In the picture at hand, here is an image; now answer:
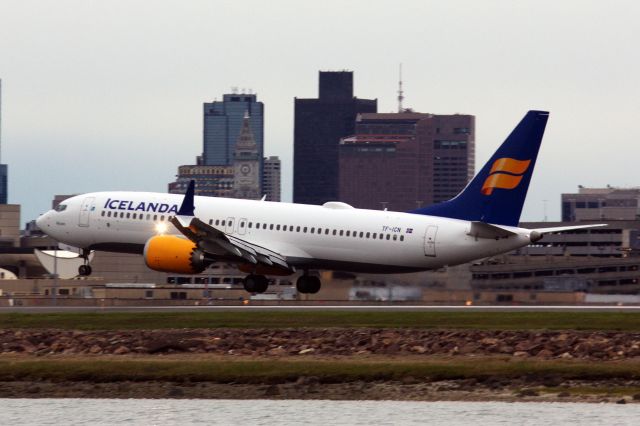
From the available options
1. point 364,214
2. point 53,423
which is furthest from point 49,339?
point 364,214

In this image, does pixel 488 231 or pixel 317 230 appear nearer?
pixel 488 231

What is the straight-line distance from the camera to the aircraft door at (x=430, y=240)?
69938 millimetres

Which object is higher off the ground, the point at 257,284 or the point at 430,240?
the point at 430,240

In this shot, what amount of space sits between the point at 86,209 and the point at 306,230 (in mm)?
12529

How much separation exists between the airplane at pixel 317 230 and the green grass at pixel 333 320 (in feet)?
26.1

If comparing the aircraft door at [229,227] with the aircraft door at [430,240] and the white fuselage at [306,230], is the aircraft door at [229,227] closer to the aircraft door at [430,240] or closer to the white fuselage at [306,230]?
the white fuselage at [306,230]

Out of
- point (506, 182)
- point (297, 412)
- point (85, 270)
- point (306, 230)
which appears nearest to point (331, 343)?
point (297, 412)

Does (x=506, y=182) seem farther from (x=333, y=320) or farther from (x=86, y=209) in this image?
(x=86, y=209)

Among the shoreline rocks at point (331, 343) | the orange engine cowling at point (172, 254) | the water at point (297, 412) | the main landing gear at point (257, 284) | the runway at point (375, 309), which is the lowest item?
the water at point (297, 412)

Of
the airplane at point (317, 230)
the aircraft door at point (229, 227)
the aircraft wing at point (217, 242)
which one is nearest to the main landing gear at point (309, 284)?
the airplane at point (317, 230)

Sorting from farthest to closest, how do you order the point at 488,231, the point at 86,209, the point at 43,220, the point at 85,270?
the point at 43,220 → the point at 85,270 → the point at 86,209 → the point at 488,231

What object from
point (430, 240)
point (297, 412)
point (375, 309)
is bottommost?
point (297, 412)

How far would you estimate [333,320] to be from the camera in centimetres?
5888

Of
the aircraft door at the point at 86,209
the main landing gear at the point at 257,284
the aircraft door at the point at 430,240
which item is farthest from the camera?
the aircraft door at the point at 86,209
